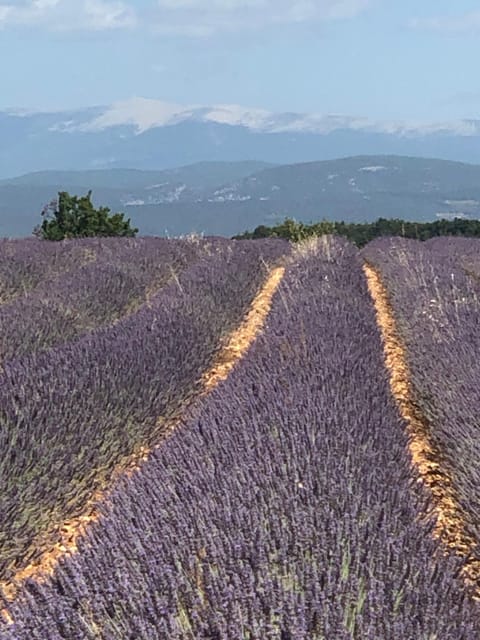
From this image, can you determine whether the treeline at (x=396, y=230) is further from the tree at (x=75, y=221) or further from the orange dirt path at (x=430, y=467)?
the orange dirt path at (x=430, y=467)

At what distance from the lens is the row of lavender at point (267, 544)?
1.51m

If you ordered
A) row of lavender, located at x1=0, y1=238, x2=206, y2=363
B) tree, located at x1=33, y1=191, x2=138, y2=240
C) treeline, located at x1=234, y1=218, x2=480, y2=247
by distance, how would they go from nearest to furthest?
1. row of lavender, located at x1=0, y1=238, x2=206, y2=363
2. tree, located at x1=33, y1=191, x2=138, y2=240
3. treeline, located at x1=234, y1=218, x2=480, y2=247

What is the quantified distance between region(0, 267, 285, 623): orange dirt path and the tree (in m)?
6.59

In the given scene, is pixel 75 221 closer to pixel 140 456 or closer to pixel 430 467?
pixel 140 456

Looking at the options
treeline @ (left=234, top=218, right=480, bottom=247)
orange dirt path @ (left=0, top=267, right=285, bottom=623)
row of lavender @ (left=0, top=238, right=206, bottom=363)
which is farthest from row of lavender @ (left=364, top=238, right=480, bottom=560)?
treeline @ (left=234, top=218, right=480, bottom=247)

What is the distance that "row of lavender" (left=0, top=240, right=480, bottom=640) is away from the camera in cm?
151

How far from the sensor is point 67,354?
422cm

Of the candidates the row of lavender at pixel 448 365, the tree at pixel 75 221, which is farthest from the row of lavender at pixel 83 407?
the tree at pixel 75 221

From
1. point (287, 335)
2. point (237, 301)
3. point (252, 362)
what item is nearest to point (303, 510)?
point (252, 362)

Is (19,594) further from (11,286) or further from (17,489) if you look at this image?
(11,286)

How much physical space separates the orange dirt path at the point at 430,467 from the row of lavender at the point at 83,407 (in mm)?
1159

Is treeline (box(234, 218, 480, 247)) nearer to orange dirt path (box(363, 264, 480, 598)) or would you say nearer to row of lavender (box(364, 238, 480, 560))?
row of lavender (box(364, 238, 480, 560))

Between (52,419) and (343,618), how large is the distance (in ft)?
7.12

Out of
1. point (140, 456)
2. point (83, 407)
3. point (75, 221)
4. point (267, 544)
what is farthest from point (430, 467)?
point (75, 221)
